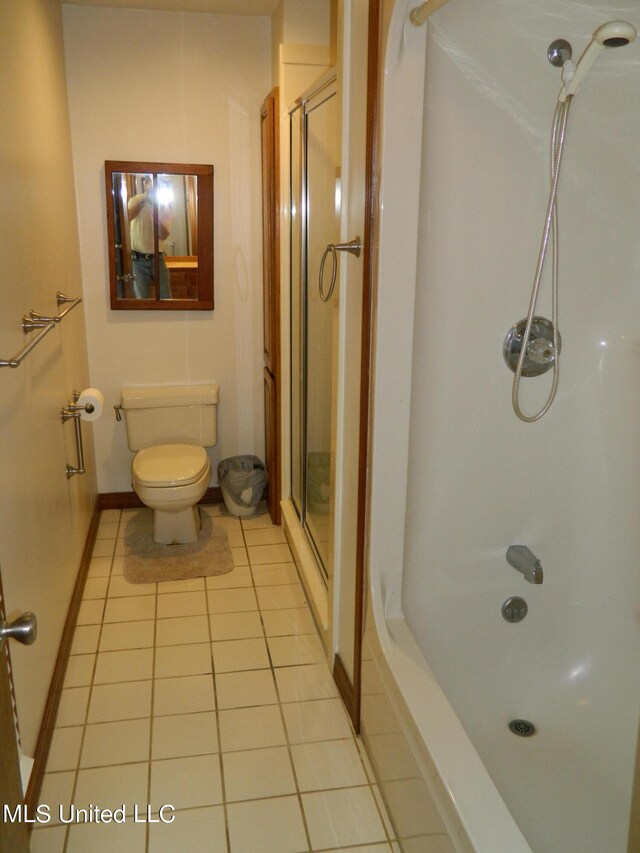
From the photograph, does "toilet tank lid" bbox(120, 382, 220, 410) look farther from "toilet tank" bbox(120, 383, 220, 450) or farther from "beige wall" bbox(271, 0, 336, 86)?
"beige wall" bbox(271, 0, 336, 86)

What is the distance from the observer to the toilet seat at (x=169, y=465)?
3.32m

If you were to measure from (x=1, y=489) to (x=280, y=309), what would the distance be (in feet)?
6.02

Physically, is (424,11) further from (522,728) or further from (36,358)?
(522,728)

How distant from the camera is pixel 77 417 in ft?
9.69

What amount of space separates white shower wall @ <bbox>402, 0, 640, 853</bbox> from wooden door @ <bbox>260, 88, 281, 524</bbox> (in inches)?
59.5

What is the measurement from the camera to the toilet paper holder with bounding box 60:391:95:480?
2832mm

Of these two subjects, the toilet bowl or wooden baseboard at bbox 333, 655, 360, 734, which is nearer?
wooden baseboard at bbox 333, 655, 360, 734

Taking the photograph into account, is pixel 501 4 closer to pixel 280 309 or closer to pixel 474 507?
pixel 474 507

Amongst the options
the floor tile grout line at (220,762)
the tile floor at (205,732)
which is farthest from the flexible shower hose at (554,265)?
the floor tile grout line at (220,762)

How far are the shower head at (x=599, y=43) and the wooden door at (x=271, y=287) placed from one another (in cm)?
169

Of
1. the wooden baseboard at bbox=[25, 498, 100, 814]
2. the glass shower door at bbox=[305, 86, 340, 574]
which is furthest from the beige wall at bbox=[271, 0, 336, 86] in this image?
the wooden baseboard at bbox=[25, 498, 100, 814]

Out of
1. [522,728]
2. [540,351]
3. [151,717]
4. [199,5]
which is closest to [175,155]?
[199,5]

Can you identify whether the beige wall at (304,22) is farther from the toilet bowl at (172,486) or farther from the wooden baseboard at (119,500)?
the wooden baseboard at (119,500)

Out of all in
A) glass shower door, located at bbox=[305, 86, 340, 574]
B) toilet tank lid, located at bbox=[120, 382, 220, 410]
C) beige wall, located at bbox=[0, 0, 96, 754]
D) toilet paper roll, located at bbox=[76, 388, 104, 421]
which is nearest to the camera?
beige wall, located at bbox=[0, 0, 96, 754]
